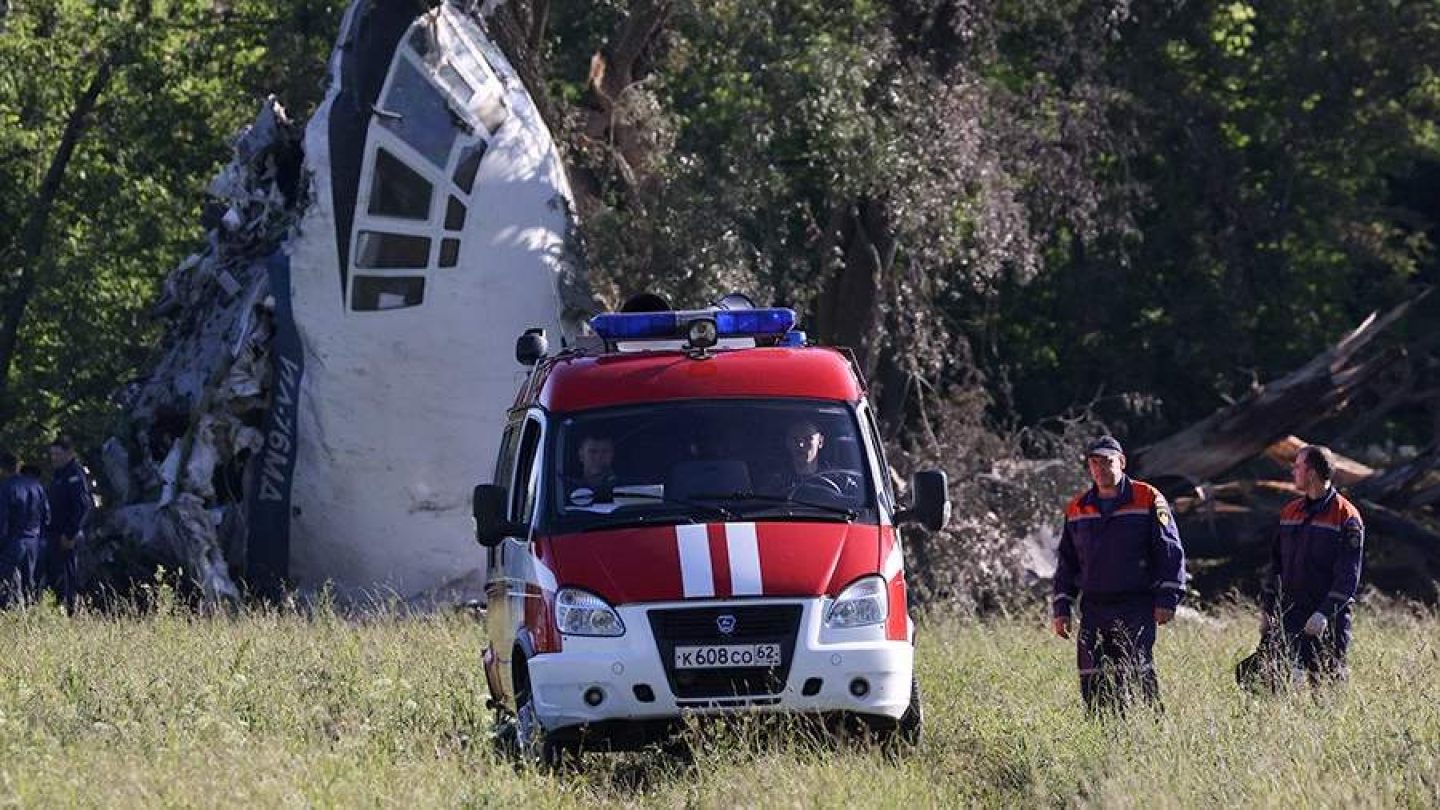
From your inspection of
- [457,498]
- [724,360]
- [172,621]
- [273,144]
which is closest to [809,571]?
[724,360]

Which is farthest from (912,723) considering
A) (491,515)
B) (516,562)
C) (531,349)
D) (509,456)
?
(531,349)

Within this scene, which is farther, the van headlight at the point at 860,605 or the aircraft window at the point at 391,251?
the aircraft window at the point at 391,251

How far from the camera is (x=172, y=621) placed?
18109mm

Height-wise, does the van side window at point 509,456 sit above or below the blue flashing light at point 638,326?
below

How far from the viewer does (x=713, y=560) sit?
447 inches

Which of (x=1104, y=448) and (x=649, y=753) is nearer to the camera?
(x=1104, y=448)

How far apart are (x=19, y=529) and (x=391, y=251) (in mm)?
4180

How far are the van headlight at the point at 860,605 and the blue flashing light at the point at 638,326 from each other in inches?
85.1

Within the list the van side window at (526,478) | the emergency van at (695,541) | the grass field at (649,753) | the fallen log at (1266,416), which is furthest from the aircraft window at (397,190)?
the van side window at (526,478)

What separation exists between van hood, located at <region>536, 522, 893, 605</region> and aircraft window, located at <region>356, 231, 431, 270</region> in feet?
37.7

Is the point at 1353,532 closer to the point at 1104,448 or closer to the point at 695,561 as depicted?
the point at 1104,448

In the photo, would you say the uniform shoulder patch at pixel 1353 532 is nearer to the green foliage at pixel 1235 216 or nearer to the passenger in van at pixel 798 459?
the passenger in van at pixel 798 459

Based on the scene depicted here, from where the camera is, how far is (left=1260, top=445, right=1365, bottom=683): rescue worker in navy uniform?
12461 millimetres

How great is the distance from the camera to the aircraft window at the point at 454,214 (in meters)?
22.8
